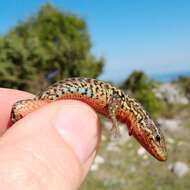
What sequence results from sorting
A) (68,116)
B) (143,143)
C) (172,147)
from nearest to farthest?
1. (68,116)
2. (143,143)
3. (172,147)

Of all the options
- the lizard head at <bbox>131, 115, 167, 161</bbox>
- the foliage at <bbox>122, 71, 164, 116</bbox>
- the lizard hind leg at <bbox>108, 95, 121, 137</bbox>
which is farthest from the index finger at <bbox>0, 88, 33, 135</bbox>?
the foliage at <bbox>122, 71, 164, 116</bbox>

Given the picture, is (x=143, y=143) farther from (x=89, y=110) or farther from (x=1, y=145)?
(x=1, y=145)

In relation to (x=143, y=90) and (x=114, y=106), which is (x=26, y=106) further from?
(x=143, y=90)

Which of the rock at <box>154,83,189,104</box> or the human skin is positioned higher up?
the human skin

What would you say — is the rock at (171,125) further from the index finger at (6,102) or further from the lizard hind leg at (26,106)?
the lizard hind leg at (26,106)

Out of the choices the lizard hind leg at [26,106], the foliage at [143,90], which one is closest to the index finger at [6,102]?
the lizard hind leg at [26,106]

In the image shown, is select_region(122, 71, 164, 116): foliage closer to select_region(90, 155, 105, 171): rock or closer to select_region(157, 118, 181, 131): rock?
select_region(157, 118, 181, 131): rock

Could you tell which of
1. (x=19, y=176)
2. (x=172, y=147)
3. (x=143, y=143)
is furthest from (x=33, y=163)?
(x=172, y=147)
